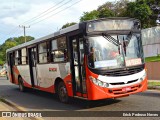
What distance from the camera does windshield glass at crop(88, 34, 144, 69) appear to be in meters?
10.7

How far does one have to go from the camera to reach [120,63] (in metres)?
10.8

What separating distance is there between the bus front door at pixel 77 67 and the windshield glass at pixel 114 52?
591mm

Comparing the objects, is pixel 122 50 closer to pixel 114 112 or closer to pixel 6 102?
pixel 114 112

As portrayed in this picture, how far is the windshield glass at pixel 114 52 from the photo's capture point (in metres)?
10.7

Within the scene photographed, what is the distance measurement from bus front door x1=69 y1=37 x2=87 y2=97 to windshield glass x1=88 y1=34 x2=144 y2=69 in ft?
1.94

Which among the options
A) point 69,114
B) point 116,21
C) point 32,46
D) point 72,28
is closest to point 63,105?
point 69,114

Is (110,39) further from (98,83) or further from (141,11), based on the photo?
(141,11)

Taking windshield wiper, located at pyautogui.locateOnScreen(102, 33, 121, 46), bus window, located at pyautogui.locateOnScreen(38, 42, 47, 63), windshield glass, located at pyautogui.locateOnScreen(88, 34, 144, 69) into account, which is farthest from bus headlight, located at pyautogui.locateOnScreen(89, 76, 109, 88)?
bus window, located at pyautogui.locateOnScreen(38, 42, 47, 63)

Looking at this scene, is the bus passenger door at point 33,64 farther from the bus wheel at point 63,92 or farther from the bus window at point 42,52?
the bus wheel at point 63,92

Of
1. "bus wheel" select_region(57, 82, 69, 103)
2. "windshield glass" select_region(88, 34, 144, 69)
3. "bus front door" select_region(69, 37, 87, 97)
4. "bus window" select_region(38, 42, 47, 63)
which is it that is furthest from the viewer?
"bus window" select_region(38, 42, 47, 63)

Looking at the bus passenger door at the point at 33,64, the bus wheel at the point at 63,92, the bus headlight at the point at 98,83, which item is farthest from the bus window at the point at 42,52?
the bus headlight at the point at 98,83

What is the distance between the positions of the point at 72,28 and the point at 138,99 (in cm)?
361

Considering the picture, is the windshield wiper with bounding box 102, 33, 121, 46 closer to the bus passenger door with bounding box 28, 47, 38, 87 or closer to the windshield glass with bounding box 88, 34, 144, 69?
the windshield glass with bounding box 88, 34, 144, 69

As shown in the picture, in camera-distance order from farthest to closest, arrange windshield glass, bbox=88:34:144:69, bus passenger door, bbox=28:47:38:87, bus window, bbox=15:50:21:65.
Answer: bus window, bbox=15:50:21:65 < bus passenger door, bbox=28:47:38:87 < windshield glass, bbox=88:34:144:69
